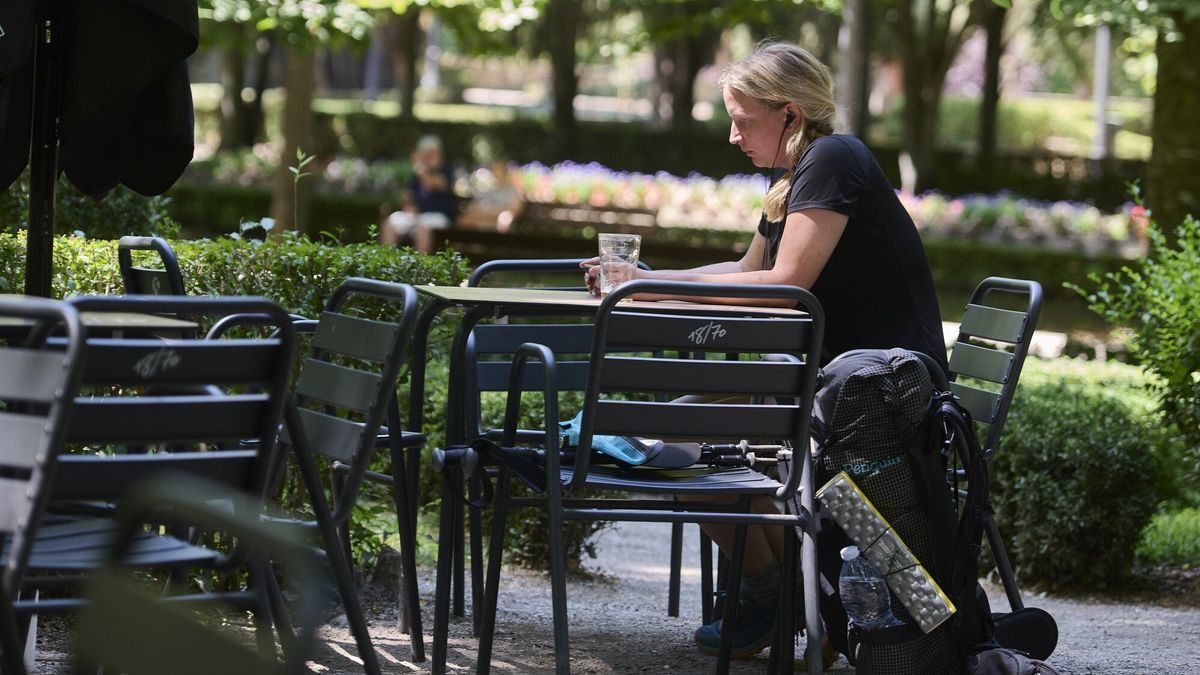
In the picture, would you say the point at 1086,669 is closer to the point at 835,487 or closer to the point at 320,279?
the point at 835,487

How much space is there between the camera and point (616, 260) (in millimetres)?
3771

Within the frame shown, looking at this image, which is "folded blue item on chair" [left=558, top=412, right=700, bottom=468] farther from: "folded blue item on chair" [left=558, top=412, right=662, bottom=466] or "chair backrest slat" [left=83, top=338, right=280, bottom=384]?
"chair backrest slat" [left=83, top=338, right=280, bottom=384]

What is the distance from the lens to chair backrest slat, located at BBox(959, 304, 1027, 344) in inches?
157

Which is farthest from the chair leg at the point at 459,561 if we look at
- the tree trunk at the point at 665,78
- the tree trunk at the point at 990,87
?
the tree trunk at the point at 665,78

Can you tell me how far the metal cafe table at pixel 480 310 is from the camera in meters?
3.43

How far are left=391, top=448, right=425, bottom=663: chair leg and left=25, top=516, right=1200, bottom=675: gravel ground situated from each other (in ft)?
0.22

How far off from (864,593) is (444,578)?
101 centimetres

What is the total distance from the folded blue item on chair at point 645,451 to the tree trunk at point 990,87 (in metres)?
22.1

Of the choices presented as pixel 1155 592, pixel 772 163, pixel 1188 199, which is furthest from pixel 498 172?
pixel 772 163

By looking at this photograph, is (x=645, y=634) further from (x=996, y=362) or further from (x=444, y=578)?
(x=996, y=362)

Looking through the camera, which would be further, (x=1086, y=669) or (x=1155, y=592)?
(x=1155, y=592)

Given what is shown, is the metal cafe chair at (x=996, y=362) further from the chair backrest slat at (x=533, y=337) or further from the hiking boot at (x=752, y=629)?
the chair backrest slat at (x=533, y=337)

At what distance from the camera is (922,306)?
3.85 metres

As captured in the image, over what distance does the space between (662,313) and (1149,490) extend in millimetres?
2843
